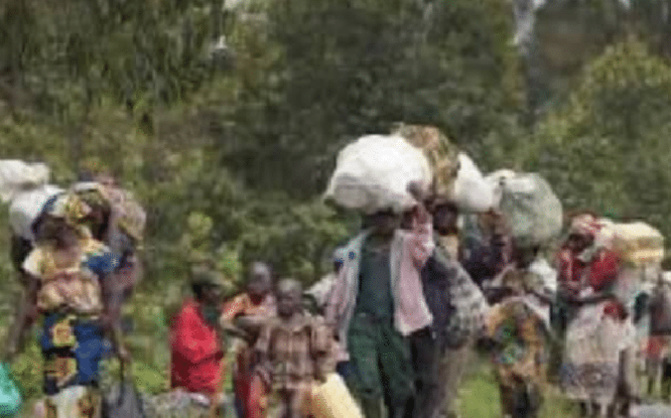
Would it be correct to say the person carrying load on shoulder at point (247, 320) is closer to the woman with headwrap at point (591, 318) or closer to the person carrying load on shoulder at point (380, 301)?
the person carrying load on shoulder at point (380, 301)

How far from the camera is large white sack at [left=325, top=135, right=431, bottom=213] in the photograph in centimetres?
902

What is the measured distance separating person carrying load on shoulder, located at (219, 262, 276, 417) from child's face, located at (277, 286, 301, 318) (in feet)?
0.48

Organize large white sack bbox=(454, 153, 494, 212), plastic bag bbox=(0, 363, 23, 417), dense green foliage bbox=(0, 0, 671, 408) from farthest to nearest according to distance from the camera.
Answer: dense green foliage bbox=(0, 0, 671, 408) < large white sack bbox=(454, 153, 494, 212) < plastic bag bbox=(0, 363, 23, 417)

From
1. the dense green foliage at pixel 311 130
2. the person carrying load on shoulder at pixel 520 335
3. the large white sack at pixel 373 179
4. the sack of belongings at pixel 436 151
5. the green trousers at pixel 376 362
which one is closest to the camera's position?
the large white sack at pixel 373 179

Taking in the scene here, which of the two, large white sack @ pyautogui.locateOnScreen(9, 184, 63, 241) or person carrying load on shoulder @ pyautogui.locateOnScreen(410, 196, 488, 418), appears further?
large white sack @ pyautogui.locateOnScreen(9, 184, 63, 241)

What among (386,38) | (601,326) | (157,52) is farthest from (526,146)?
(157,52)

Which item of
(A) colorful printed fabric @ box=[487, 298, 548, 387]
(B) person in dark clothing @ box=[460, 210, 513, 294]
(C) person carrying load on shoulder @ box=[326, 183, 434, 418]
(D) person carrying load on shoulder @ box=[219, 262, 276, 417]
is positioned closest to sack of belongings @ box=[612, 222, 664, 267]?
(B) person in dark clothing @ box=[460, 210, 513, 294]

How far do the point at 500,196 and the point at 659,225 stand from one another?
14.9 metres

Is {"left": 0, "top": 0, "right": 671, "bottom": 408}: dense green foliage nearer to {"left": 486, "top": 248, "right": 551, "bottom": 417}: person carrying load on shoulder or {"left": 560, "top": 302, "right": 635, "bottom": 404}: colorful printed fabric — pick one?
{"left": 560, "top": 302, "right": 635, "bottom": 404}: colorful printed fabric

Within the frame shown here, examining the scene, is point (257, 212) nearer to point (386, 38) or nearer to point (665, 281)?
point (386, 38)

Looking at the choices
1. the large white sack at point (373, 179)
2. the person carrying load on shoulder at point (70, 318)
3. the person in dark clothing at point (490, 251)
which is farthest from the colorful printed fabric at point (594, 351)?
the person carrying load on shoulder at point (70, 318)

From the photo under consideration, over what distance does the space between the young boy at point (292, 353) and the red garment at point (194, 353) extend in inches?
70.2

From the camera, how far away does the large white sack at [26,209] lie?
35.5ft

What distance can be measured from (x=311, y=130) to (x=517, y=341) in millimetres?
12000
